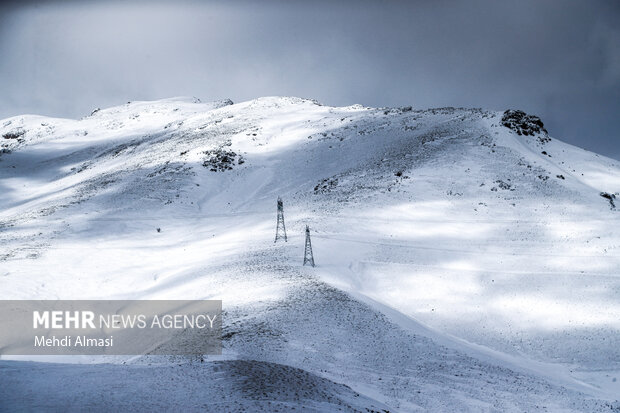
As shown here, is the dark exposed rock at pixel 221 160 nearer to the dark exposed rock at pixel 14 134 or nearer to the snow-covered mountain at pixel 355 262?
the snow-covered mountain at pixel 355 262

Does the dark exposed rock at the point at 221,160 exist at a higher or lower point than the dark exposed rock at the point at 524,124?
lower

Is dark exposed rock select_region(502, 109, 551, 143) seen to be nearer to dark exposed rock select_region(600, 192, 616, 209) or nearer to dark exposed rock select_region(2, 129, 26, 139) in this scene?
dark exposed rock select_region(600, 192, 616, 209)

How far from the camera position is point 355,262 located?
1344 inches

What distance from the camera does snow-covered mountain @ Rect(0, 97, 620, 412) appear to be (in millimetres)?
15797

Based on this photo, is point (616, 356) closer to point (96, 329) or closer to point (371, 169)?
point (96, 329)

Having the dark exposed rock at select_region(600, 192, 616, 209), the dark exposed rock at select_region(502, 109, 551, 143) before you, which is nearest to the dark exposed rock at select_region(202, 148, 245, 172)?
the dark exposed rock at select_region(502, 109, 551, 143)

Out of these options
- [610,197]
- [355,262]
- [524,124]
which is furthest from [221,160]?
[610,197]

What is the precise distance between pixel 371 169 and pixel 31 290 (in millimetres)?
41795

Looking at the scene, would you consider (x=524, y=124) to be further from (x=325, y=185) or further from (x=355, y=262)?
(x=355, y=262)

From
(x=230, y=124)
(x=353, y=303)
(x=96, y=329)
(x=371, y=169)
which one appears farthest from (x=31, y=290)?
(x=230, y=124)

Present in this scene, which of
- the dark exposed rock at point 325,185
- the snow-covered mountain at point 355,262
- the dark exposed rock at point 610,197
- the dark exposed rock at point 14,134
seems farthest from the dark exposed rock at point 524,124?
the dark exposed rock at point 14,134

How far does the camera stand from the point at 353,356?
19.1 meters

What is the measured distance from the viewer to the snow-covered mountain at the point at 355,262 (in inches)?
622

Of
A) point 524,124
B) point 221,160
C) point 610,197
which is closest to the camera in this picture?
point 610,197
